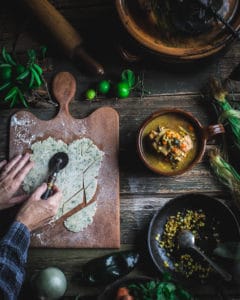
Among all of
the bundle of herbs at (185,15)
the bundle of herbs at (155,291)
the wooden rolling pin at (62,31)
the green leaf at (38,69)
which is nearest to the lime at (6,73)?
the green leaf at (38,69)

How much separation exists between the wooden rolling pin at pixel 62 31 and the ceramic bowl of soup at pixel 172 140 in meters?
0.33

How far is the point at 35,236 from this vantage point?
73.3 inches

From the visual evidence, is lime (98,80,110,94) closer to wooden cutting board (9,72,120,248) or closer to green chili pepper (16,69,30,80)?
wooden cutting board (9,72,120,248)

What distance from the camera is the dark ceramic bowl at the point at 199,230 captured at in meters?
1.78

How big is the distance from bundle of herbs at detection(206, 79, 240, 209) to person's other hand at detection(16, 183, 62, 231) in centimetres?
64

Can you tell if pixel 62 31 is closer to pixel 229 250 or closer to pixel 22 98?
pixel 22 98

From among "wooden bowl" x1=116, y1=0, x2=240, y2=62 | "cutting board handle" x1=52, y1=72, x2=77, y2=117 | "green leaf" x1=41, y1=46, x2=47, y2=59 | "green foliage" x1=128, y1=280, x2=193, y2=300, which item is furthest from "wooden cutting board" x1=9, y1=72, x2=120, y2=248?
"wooden bowl" x1=116, y1=0, x2=240, y2=62

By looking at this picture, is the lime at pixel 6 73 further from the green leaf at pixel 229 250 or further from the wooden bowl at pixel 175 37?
the green leaf at pixel 229 250

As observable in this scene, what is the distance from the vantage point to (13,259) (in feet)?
5.57

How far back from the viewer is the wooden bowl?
1.72 metres

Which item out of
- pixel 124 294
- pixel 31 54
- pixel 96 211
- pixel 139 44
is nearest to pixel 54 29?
pixel 31 54

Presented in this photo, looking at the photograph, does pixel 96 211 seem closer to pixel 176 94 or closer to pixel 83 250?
pixel 83 250

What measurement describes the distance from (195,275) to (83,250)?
44 centimetres

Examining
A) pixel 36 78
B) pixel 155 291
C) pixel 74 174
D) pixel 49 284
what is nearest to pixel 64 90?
pixel 36 78
